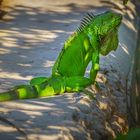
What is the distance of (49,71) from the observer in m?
6.40

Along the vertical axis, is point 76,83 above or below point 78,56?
below

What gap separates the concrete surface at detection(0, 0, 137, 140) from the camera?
4.80 metres

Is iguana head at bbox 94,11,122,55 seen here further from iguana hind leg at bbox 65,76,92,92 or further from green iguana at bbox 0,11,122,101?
iguana hind leg at bbox 65,76,92,92

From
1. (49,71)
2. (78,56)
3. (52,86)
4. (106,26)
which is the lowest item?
(49,71)

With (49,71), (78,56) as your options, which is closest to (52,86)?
(78,56)

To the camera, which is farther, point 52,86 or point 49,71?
point 49,71

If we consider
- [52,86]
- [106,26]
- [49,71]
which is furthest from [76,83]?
[49,71]

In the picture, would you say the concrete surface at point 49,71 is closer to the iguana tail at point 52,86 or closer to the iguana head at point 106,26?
the iguana tail at point 52,86

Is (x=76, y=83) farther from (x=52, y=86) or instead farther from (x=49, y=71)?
(x=49, y=71)

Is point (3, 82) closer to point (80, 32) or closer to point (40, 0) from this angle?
point (80, 32)

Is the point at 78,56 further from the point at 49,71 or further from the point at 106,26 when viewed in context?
the point at 49,71

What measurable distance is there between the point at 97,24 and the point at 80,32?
0.67 feet

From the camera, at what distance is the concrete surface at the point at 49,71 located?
4797 millimetres

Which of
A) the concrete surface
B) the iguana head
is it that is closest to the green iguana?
the iguana head
